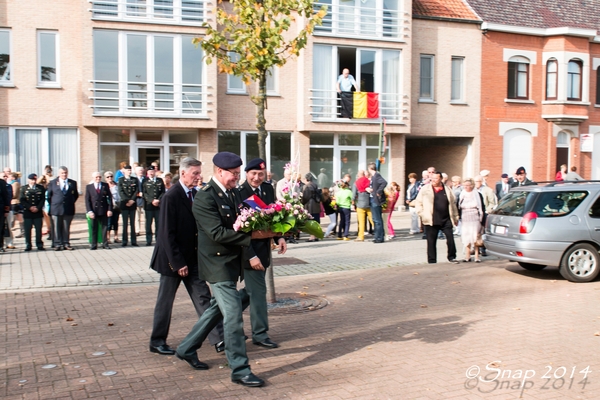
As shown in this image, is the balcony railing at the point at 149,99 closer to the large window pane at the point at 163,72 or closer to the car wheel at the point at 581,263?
the large window pane at the point at 163,72

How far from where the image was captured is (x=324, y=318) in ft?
26.2

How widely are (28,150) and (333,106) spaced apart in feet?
37.9

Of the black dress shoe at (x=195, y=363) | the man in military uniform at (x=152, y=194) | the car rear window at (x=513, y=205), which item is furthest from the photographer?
the man in military uniform at (x=152, y=194)

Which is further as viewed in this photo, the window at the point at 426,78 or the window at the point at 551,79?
the window at the point at 551,79

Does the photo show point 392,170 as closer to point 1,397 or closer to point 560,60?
point 560,60

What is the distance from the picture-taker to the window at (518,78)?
2806cm

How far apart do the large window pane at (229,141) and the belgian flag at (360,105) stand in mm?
4548

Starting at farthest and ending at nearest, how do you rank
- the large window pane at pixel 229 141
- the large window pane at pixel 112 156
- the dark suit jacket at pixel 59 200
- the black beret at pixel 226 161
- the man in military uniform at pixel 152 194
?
the large window pane at pixel 229 141, the large window pane at pixel 112 156, the man in military uniform at pixel 152 194, the dark suit jacket at pixel 59 200, the black beret at pixel 226 161

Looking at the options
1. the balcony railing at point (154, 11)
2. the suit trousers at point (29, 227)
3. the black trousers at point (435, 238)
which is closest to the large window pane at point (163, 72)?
the balcony railing at point (154, 11)

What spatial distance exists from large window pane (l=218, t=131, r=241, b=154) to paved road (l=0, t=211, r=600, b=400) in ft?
44.0

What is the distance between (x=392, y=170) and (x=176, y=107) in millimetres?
9433

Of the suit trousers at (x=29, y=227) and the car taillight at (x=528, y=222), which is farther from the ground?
the car taillight at (x=528, y=222)

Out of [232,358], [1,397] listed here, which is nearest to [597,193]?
[232,358]

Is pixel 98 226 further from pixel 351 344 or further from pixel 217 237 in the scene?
pixel 217 237
